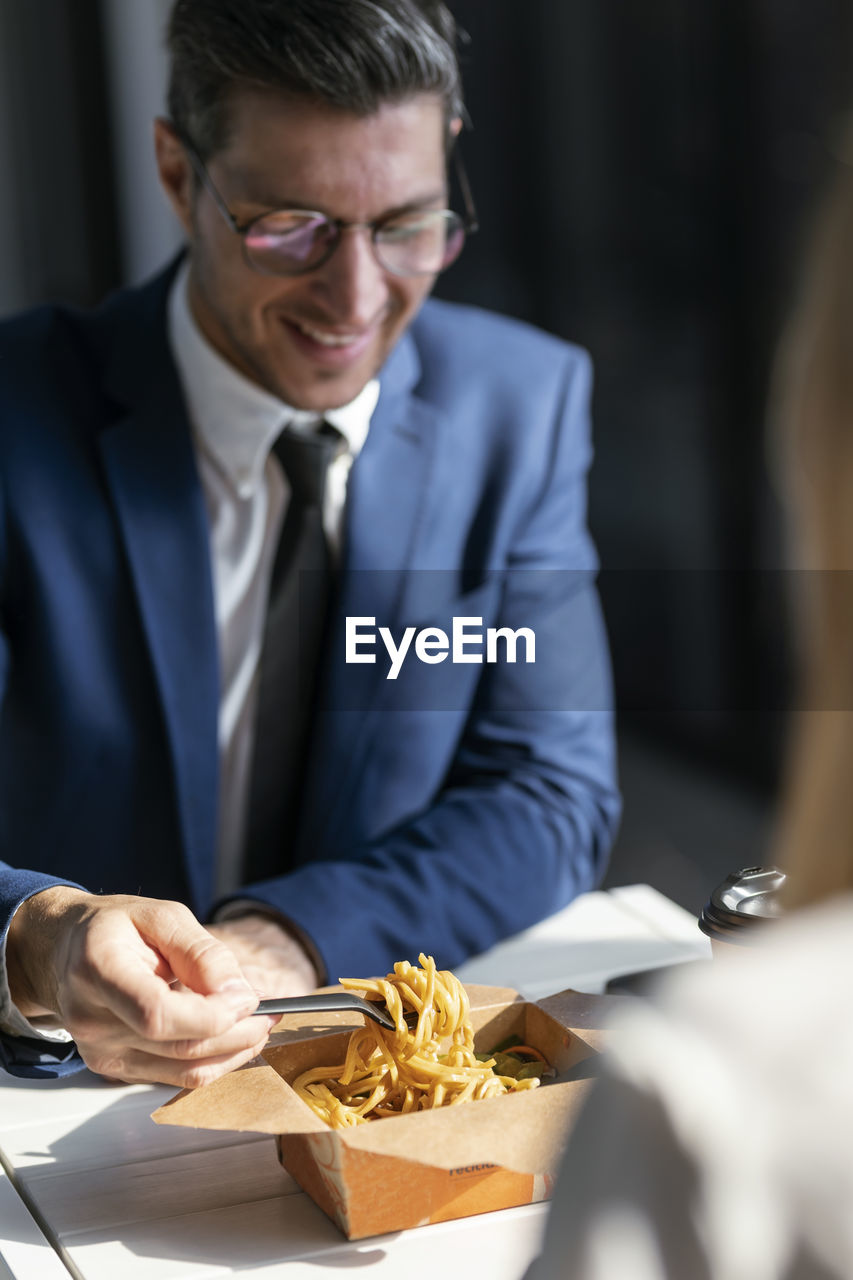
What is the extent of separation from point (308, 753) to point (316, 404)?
39 centimetres

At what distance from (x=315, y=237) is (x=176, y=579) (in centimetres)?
38

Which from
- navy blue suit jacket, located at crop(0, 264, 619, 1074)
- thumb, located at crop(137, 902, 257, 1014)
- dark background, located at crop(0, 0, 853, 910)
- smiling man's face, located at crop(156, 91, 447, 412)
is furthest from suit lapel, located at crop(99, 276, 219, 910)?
dark background, located at crop(0, 0, 853, 910)

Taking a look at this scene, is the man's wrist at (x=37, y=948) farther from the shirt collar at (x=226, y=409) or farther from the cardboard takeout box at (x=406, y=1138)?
the shirt collar at (x=226, y=409)

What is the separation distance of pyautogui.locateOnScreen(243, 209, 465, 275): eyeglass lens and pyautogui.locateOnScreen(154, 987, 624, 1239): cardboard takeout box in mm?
799

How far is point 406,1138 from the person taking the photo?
29.5 inches

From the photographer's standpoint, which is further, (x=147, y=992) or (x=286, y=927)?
(x=286, y=927)

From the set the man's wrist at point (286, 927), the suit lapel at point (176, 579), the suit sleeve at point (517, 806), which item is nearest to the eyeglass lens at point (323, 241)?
the suit lapel at point (176, 579)

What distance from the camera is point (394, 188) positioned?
1.37m

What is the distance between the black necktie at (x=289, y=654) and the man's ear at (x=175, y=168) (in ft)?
0.86

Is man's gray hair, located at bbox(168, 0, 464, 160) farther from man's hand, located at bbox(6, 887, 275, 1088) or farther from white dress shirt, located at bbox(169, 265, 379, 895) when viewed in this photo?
man's hand, located at bbox(6, 887, 275, 1088)

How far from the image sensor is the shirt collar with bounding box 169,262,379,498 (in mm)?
1526

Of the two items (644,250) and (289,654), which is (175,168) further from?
(644,250)

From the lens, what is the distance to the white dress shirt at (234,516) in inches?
60.5

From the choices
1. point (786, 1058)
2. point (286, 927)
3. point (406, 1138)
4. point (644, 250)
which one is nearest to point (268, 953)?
point (286, 927)
